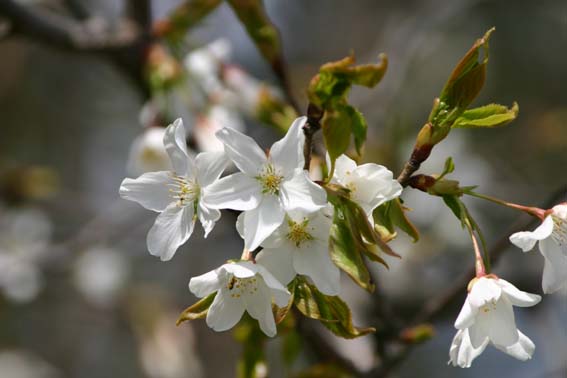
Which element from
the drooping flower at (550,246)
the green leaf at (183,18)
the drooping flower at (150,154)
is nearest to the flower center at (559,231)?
the drooping flower at (550,246)

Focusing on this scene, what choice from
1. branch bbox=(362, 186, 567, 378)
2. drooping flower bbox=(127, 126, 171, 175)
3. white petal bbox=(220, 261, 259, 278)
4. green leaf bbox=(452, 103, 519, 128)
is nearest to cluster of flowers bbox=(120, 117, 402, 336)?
white petal bbox=(220, 261, 259, 278)

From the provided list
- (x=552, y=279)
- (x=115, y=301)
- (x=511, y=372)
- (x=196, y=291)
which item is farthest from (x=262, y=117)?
(x=115, y=301)

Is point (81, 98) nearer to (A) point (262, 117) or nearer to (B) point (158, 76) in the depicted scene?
(B) point (158, 76)

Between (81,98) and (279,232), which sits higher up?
(279,232)

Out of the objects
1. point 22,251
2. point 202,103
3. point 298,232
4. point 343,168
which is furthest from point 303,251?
point 22,251

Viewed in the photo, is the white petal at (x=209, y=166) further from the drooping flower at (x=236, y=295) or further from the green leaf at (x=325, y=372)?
the green leaf at (x=325, y=372)

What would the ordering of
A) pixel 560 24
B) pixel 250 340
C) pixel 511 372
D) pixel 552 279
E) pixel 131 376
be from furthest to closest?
pixel 131 376
pixel 560 24
pixel 511 372
pixel 250 340
pixel 552 279

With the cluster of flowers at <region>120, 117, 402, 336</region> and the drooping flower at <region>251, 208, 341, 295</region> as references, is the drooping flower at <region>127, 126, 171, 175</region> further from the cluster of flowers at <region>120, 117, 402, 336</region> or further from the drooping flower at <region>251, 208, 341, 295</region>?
the drooping flower at <region>251, 208, 341, 295</region>
